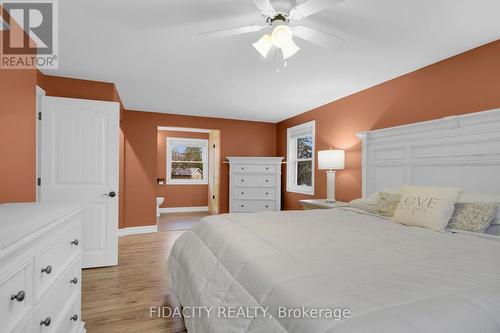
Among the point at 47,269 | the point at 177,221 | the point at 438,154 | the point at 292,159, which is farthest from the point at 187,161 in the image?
the point at 47,269

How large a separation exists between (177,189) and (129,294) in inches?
191

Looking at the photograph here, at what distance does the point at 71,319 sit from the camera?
156 cm

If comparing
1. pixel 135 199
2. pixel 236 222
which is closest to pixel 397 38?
pixel 236 222

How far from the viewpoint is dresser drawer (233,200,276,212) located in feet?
18.0

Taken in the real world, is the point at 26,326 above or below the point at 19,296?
below

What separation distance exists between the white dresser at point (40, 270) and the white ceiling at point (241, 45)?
4.87 ft

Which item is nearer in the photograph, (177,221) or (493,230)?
(493,230)

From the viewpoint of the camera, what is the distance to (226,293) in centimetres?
130

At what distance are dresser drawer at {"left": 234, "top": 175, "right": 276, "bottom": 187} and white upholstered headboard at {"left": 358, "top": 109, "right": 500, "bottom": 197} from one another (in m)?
2.34

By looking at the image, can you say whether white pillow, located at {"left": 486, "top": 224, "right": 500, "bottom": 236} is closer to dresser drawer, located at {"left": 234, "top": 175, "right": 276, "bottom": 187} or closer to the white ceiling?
the white ceiling

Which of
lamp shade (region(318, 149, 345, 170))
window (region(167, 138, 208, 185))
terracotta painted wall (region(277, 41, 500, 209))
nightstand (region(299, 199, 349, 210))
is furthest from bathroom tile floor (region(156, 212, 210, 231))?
lamp shade (region(318, 149, 345, 170))

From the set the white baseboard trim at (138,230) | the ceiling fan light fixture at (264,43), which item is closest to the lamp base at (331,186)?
the ceiling fan light fixture at (264,43)

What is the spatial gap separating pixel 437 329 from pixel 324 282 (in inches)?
13.7

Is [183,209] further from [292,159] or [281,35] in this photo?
[281,35]
